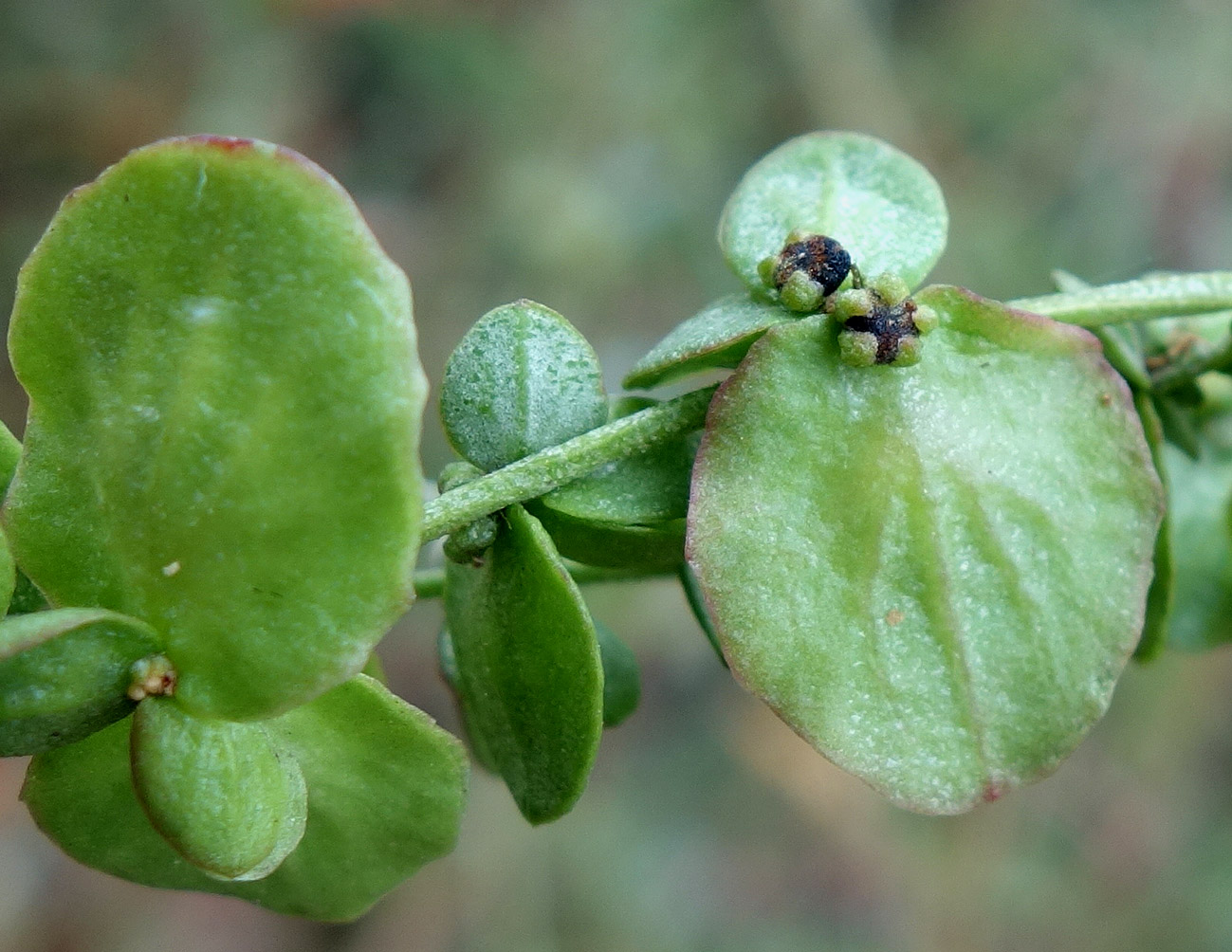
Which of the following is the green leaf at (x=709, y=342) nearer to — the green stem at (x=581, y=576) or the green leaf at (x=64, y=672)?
the green stem at (x=581, y=576)

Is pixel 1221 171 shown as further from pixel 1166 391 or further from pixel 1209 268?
pixel 1166 391

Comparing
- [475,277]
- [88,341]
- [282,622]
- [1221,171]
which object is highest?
[88,341]

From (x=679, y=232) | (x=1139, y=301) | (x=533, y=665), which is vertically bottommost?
(x=679, y=232)

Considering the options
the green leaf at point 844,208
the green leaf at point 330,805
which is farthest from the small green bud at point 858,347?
the green leaf at point 330,805

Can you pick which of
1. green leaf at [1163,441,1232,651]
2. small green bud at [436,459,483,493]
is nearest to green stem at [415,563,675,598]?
small green bud at [436,459,483,493]

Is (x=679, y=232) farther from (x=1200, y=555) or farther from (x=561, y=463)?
(x=561, y=463)

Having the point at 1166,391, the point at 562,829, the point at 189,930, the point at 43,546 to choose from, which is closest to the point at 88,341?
the point at 43,546

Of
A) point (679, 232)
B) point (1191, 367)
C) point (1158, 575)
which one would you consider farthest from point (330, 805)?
point (679, 232)
